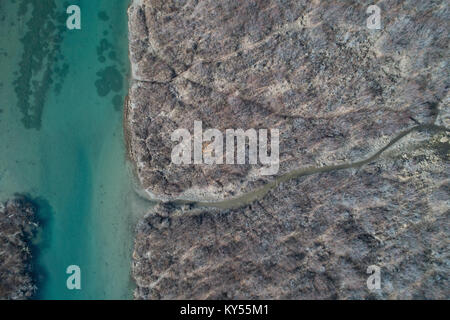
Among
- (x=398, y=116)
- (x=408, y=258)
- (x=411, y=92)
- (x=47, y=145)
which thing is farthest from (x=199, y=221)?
(x=411, y=92)

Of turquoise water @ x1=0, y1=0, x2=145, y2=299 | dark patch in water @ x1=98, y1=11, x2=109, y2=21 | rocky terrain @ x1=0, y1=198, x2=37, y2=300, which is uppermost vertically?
dark patch in water @ x1=98, y1=11, x2=109, y2=21

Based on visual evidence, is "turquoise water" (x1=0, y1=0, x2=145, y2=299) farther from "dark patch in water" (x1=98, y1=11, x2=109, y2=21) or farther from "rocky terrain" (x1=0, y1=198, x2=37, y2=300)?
"rocky terrain" (x1=0, y1=198, x2=37, y2=300)

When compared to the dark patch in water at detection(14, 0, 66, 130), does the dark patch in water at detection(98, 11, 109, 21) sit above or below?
above

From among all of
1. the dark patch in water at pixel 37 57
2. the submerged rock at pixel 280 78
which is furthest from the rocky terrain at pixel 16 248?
the submerged rock at pixel 280 78

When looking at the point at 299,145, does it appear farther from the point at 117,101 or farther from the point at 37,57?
the point at 37,57

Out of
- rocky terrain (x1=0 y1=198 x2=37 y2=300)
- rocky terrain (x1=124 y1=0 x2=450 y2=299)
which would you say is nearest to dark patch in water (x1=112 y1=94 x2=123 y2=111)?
rocky terrain (x1=124 y1=0 x2=450 y2=299)

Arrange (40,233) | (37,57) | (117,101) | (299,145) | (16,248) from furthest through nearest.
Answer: (117,101) → (37,57) → (40,233) → (16,248) → (299,145)

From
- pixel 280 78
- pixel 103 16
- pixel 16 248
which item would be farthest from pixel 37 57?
pixel 280 78
